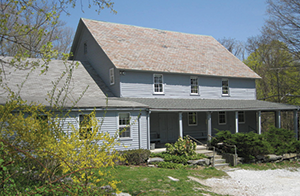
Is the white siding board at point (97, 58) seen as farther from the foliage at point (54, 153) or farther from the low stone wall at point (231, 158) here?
the foliage at point (54, 153)

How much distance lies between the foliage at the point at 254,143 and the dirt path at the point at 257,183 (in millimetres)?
1553

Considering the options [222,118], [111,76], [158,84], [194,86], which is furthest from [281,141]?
[111,76]

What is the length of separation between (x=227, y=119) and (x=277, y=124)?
13.3ft

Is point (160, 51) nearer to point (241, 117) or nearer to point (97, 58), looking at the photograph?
point (97, 58)

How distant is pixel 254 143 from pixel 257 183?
13.6 feet

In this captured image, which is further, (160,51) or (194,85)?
(160,51)

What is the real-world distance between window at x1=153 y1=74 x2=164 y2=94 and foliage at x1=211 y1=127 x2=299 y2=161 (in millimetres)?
5529

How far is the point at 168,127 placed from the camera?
68.4 feet

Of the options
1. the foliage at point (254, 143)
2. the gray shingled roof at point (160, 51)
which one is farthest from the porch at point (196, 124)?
the gray shingled roof at point (160, 51)

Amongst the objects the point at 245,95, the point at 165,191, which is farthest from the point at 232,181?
the point at 245,95

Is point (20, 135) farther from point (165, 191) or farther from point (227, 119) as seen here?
point (227, 119)

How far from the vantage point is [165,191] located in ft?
30.5

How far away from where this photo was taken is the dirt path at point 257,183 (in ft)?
36.8

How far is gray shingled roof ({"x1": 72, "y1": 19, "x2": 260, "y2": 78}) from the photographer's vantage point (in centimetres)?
2061
